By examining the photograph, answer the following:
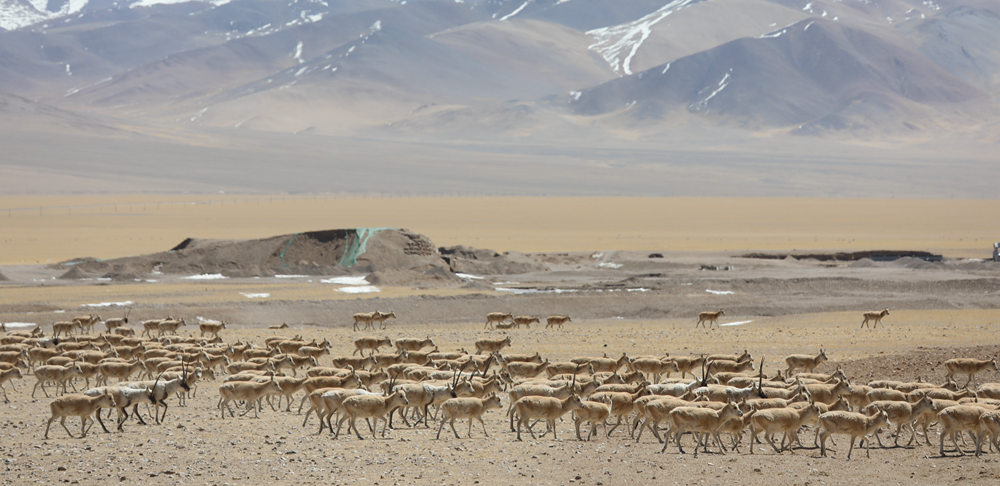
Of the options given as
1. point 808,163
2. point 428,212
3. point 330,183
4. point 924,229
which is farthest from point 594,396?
point 808,163

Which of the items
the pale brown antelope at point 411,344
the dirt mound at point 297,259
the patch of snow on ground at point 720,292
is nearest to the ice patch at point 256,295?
the dirt mound at point 297,259

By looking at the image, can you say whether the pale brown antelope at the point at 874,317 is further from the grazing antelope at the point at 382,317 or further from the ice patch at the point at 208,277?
the ice patch at the point at 208,277

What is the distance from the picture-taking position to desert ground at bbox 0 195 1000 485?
13031 millimetres

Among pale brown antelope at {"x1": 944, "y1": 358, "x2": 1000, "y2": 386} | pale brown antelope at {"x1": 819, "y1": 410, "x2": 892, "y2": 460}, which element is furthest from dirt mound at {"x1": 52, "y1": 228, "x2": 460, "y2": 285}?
pale brown antelope at {"x1": 819, "y1": 410, "x2": 892, "y2": 460}

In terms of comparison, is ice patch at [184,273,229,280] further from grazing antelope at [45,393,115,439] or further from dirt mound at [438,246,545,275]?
grazing antelope at [45,393,115,439]

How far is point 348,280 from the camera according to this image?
3994 cm

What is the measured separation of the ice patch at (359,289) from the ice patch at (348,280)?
0.91m

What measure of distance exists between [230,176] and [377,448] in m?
132

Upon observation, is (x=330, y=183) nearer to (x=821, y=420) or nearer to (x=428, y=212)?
(x=428, y=212)

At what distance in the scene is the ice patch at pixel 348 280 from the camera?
3912 centimetres

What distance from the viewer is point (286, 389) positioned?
1688cm

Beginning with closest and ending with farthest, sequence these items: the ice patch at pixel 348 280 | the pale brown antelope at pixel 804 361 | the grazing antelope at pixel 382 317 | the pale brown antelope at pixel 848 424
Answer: the pale brown antelope at pixel 848 424 → the pale brown antelope at pixel 804 361 → the grazing antelope at pixel 382 317 → the ice patch at pixel 348 280

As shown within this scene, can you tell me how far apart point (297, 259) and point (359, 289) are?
6.76 m

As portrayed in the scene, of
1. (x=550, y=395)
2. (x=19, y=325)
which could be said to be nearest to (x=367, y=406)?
(x=550, y=395)
